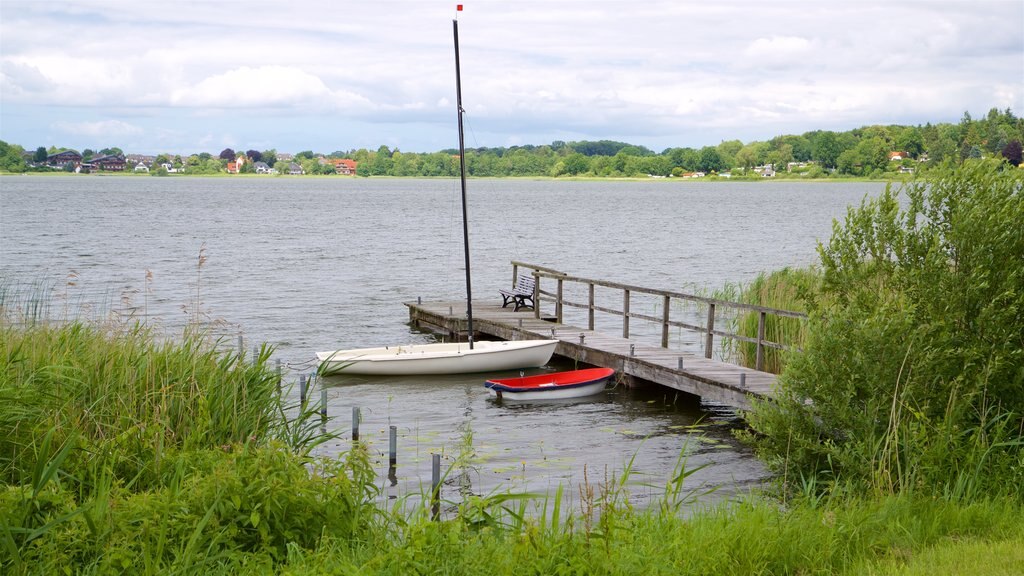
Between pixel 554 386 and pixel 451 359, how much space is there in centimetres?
308

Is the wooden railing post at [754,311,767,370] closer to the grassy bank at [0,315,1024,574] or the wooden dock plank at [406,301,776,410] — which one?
the wooden dock plank at [406,301,776,410]

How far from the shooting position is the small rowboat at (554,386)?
1700 cm

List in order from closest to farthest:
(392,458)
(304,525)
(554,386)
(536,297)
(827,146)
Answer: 1. (304,525)
2. (392,458)
3. (554,386)
4. (536,297)
5. (827,146)

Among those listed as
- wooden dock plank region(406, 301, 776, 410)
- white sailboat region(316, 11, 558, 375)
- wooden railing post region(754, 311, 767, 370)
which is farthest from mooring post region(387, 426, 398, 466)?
white sailboat region(316, 11, 558, 375)

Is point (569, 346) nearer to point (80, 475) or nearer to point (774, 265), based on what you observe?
point (80, 475)

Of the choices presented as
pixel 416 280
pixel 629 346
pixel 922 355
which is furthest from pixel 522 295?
pixel 416 280

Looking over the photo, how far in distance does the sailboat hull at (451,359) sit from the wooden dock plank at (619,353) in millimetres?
719

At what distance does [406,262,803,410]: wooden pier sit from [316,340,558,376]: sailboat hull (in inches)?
28.5

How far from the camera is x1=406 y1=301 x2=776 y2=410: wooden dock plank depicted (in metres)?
14.9

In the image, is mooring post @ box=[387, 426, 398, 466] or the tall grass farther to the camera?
the tall grass

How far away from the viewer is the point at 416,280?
42.0m

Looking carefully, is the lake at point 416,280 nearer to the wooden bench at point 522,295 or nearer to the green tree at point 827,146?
the wooden bench at point 522,295

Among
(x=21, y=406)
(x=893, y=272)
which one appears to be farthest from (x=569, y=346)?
(x=21, y=406)

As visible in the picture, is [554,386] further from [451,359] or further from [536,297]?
[536,297]
